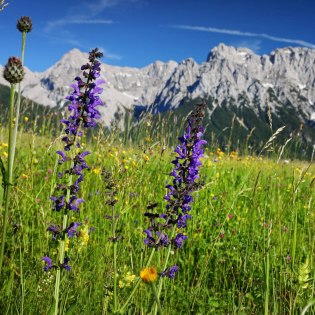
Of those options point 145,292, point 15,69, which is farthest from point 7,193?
point 145,292

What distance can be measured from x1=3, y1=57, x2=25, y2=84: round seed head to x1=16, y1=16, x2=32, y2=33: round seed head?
25 centimetres

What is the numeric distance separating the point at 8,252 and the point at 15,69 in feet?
9.81

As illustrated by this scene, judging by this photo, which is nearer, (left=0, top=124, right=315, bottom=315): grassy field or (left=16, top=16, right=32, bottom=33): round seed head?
(left=16, top=16, right=32, bottom=33): round seed head

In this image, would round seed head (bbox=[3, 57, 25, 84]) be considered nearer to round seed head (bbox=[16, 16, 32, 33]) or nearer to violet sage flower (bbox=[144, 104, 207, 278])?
round seed head (bbox=[16, 16, 32, 33])

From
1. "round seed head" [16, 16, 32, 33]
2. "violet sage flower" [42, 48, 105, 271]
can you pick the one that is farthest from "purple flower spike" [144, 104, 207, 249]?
"round seed head" [16, 16, 32, 33]

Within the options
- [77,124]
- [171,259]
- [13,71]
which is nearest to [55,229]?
[77,124]

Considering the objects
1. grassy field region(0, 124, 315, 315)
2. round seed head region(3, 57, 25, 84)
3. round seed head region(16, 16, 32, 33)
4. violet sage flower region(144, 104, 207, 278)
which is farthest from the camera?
grassy field region(0, 124, 315, 315)

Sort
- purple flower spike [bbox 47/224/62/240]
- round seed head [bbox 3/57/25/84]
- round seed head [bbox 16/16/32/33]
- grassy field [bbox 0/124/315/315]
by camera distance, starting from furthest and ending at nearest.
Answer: grassy field [bbox 0/124/315/315] < purple flower spike [bbox 47/224/62/240] < round seed head [bbox 16/16/32/33] < round seed head [bbox 3/57/25/84]

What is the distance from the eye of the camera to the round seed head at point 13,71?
50.9 inches

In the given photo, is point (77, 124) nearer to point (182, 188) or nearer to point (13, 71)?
point (182, 188)

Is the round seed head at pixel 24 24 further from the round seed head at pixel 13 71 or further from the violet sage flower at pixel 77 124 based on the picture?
the violet sage flower at pixel 77 124

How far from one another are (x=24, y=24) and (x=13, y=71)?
1.36ft

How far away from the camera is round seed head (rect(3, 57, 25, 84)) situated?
50.9 inches

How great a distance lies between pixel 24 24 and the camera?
1618 millimetres
